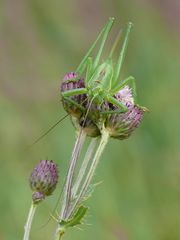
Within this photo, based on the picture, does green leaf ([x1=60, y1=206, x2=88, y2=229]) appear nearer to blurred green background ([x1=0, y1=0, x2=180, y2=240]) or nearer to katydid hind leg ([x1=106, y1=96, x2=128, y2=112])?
katydid hind leg ([x1=106, y1=96, x2=128, y2=112])

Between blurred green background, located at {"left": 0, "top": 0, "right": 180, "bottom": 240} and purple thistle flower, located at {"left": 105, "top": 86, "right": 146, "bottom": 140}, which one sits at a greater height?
blurred green background, located at {"left": 0, "top": 0, "right": 180, "bottom": 240}

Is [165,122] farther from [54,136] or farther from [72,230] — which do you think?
[72,230]

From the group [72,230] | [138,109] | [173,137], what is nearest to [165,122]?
[173,137]

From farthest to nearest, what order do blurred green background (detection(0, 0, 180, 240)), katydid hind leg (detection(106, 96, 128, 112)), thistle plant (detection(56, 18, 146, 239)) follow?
1. blurred green background (detection(0, 0, 180, 240))
2. katydid hind leg (detection(106, 96, 128, 112))
3. thistle plant (detection(56, 18, 146, 239))

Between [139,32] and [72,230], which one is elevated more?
[139,32]

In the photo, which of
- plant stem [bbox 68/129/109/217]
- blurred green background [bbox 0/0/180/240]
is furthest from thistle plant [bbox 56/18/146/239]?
blurred green background [bbox 0/0/180/240]

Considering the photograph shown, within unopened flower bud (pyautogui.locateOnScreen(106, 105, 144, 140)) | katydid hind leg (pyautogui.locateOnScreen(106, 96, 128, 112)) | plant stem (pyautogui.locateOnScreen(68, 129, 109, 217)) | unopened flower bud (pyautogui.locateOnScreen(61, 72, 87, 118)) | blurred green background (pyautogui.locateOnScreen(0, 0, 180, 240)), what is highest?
blurred green background (pyautogui.locateOnScreen(0, 0, 180, 240))

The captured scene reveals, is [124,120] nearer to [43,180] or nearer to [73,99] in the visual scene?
[73,99]
